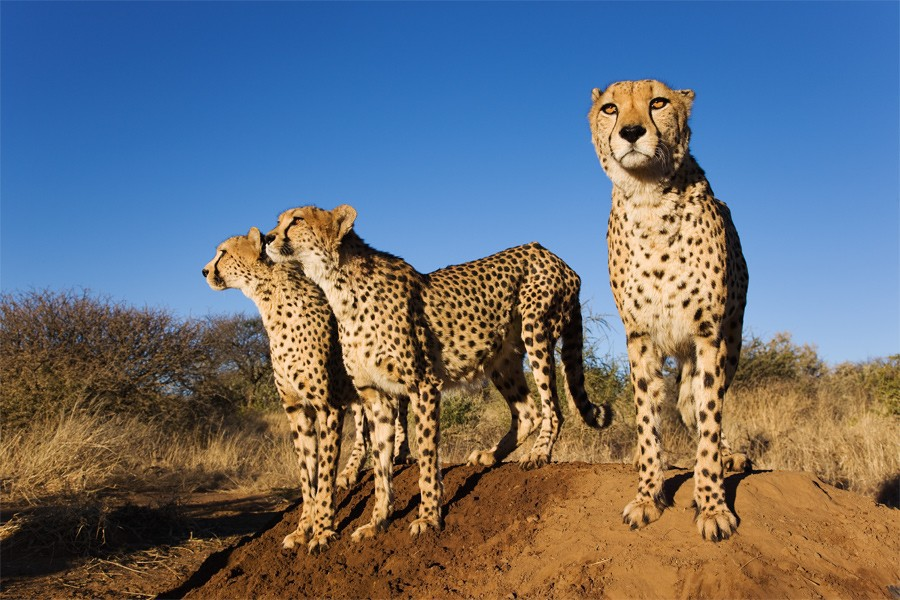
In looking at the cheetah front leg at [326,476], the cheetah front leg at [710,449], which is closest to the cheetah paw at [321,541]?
the cheetah front leg at [326,476]

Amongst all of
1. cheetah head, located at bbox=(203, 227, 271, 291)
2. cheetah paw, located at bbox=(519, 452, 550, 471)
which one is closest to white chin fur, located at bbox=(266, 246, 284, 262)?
cheetah head, located at bbox=(203, 227, 271, 291)

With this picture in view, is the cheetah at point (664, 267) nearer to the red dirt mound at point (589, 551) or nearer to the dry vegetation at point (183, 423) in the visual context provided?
the red dirt mound at point (589, 551)

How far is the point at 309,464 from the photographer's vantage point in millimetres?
4602

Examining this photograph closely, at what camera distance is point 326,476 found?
14.3 ft

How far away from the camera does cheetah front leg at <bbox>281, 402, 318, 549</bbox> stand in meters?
4.45

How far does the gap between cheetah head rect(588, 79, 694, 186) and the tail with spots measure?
1.93m

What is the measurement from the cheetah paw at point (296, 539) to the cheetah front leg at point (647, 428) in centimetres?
177

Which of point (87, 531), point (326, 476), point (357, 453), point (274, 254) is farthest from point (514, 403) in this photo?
point (87, 531)

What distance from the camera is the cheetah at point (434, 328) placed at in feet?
14.1

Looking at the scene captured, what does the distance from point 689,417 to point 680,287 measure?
30.0 inches

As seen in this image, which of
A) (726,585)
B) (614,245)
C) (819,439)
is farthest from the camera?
(819,439)

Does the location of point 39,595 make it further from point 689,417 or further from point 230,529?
point 689,417

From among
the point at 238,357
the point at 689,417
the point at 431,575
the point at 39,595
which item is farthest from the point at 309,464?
the point at 238,357

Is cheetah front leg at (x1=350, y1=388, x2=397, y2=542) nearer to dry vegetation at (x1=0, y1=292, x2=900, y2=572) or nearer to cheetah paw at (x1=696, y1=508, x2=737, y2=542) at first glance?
cheetah paw at (x1=696, y1=508, x2=737, y2=542)
